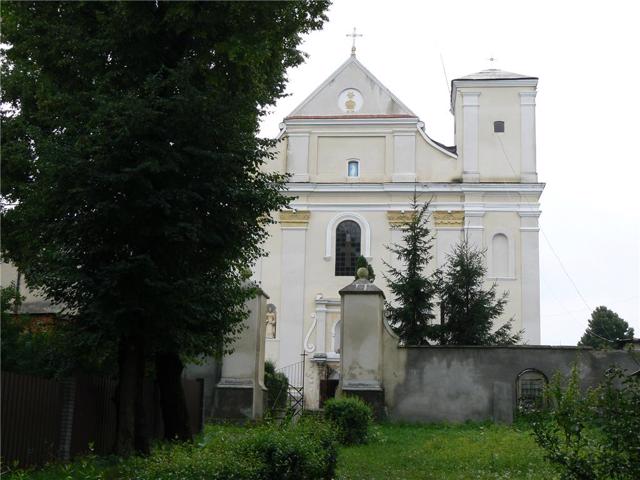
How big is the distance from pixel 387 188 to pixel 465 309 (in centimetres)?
1191

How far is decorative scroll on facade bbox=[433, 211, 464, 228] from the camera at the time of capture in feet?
117

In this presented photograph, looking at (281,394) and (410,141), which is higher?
(410,141)

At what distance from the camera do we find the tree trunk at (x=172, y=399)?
13461 millimetres

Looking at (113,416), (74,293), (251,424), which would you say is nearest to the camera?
(74,293)

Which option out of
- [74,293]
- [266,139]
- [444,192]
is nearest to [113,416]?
[74,293]

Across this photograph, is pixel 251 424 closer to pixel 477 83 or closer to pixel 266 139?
pixel 266 139

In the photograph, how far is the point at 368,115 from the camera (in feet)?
119

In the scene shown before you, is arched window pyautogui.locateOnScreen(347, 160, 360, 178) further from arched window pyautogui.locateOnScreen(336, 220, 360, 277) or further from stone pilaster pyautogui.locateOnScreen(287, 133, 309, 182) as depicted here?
arched window pyautogui.locateOnScreen(336, 220, 360, 277)

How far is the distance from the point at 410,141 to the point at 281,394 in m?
14.9

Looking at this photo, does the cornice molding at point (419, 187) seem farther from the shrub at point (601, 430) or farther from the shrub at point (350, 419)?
the shrub at point (601, 430)

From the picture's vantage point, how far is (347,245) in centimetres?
3622

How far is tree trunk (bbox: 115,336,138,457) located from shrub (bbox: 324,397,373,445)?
14.3 ft

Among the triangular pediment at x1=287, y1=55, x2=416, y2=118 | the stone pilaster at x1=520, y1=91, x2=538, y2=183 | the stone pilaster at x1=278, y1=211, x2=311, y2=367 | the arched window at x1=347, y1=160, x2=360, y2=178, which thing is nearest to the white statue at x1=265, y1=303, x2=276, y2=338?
the stone pilaster at x1=278, y1=211, x2=311, y2=367

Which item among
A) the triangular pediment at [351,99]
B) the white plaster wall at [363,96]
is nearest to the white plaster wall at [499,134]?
the triangular pediment at [351,99]
